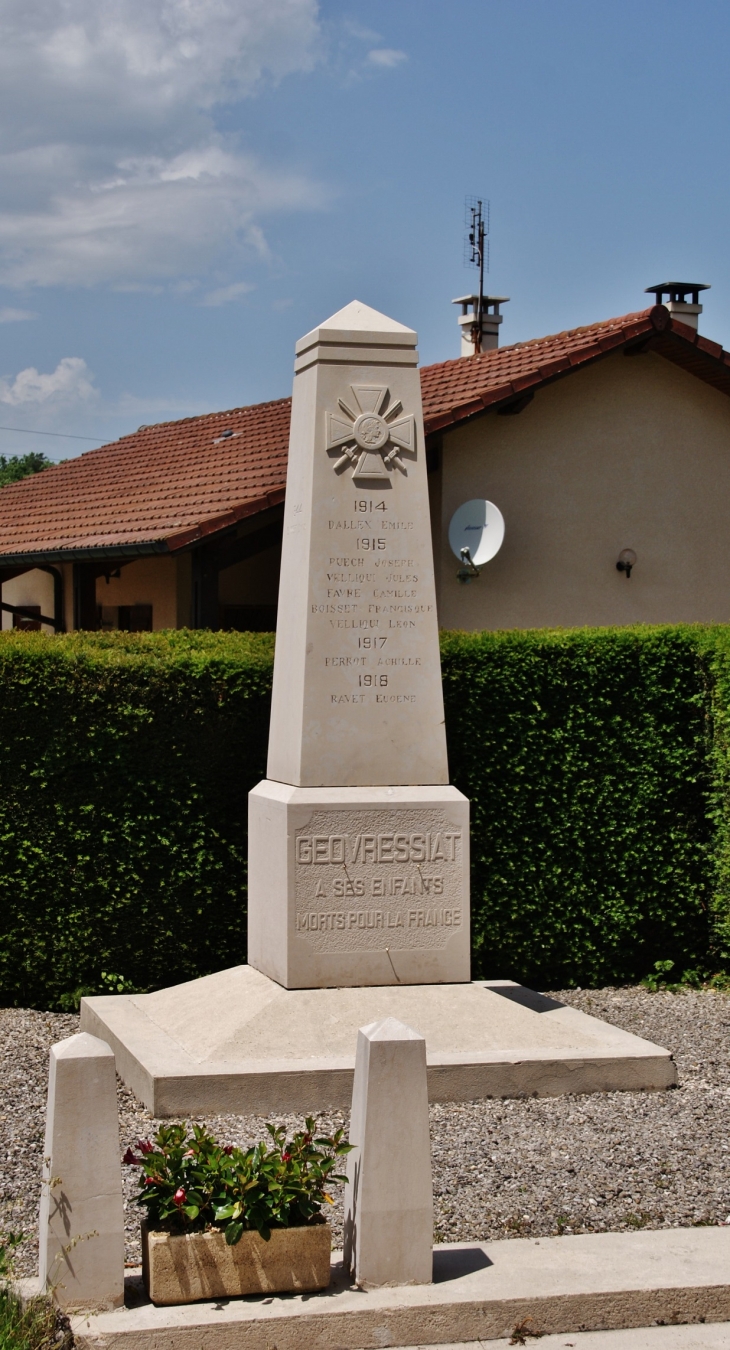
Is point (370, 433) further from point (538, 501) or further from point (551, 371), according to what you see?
point (538, 501)

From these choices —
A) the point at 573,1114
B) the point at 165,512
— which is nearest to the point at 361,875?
the point at 573,1114

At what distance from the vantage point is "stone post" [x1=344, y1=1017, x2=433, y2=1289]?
3.80 metres

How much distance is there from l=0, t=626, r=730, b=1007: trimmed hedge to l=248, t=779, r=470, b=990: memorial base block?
2.92 ft

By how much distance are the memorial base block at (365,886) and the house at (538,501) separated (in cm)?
588

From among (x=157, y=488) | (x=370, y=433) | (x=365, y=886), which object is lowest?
(x=365, y=886)

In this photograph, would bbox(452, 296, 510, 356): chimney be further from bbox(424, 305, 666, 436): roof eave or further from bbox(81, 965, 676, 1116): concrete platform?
bbox(81, 965, 676, 1116): concrete platform

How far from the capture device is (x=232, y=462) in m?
15.9

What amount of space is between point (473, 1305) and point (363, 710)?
357 cm

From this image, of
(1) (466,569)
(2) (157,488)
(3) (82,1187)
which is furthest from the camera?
(2) (157,488)

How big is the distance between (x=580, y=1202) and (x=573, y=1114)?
3.59 ft

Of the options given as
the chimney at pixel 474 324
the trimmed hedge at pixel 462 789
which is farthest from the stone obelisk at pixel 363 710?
the chimney at pixel 474 324

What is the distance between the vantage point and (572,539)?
14.5m

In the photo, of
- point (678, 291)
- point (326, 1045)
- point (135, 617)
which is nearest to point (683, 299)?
point (678, 291)

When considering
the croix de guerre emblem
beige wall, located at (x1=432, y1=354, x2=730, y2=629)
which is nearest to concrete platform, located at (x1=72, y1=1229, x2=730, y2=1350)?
the croix de guerre emblem
